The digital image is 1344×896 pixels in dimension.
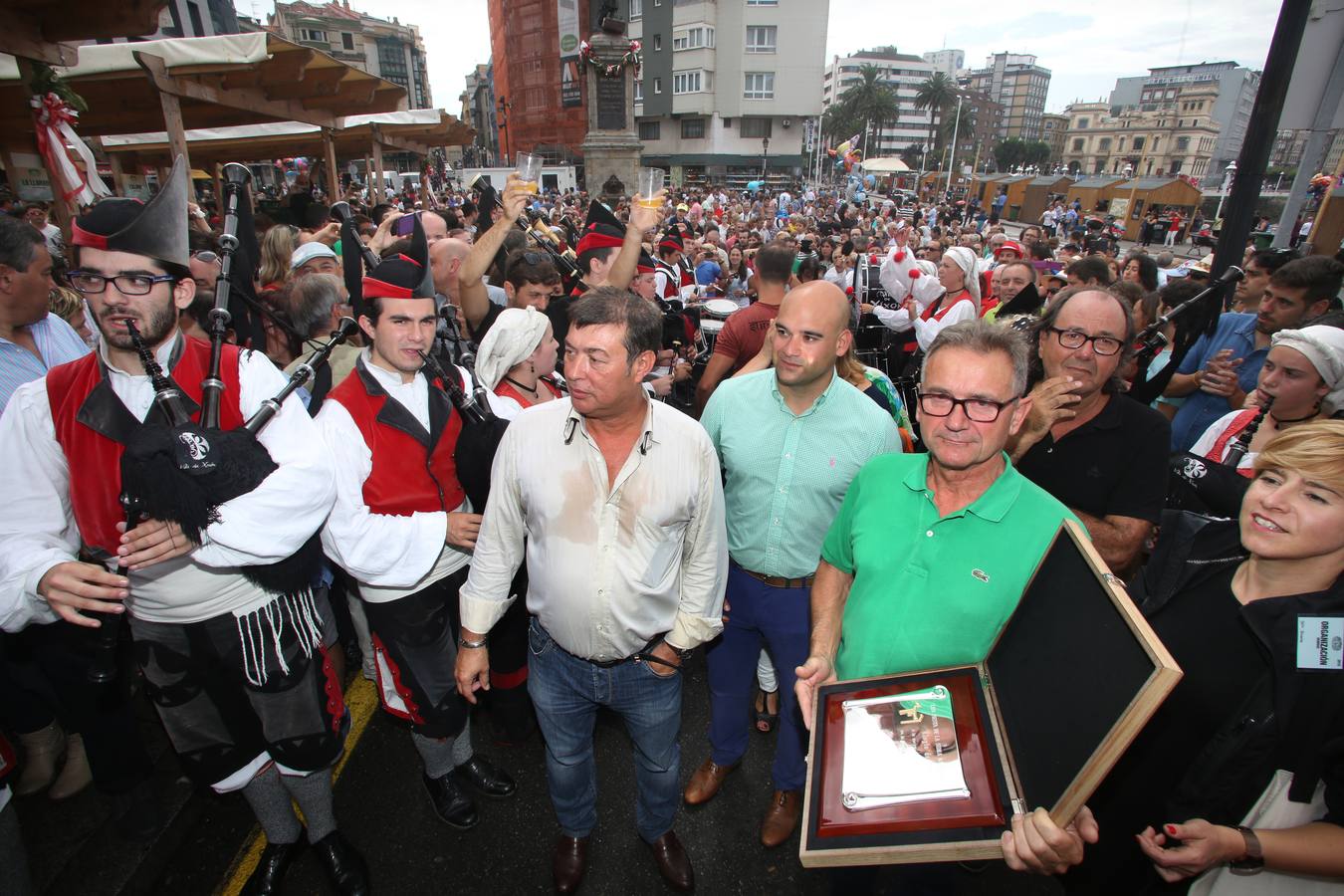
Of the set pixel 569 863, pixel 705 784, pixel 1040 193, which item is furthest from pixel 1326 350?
pixel 1040 193

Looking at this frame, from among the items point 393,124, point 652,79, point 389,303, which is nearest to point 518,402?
point 389,303

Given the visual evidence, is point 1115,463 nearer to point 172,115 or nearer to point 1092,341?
point 1092,341

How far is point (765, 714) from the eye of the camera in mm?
3648

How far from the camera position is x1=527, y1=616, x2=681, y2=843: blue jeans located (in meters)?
2.44

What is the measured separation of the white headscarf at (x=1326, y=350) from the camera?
2.70m

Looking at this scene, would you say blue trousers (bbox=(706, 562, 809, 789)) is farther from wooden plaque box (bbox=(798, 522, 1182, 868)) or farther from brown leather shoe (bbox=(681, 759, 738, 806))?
wooden plaque box (bbox=(798, 522, 1182, 868))

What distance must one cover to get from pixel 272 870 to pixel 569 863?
1.22m

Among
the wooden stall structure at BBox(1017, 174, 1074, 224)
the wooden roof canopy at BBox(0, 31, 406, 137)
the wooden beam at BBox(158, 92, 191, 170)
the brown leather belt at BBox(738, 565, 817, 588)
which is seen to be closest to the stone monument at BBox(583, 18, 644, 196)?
the wooden roof canopy at BBox(0, 31, 406, 137)

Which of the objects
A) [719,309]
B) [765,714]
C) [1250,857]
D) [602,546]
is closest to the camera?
[1250,857]

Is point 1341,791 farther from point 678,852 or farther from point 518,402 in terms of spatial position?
point 518,402

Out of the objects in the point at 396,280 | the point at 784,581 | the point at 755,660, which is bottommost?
the point at 755,660

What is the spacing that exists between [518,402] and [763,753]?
90.0 inches

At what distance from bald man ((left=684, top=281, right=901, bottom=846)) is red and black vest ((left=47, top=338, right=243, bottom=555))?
1.99m

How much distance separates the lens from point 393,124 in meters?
13.9
